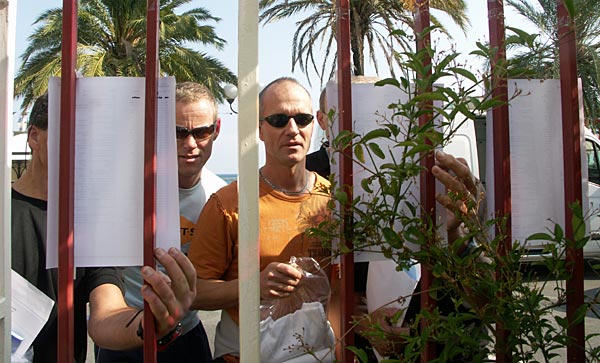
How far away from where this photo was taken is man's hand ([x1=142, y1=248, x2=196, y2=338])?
1295 millimetres

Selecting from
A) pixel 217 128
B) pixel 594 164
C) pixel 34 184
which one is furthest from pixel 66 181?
pixel 594 164

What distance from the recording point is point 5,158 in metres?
1.36

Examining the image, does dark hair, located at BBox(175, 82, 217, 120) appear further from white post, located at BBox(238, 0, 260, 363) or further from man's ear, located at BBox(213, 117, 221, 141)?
white post, located at BBox(238, 0, 260, 363)

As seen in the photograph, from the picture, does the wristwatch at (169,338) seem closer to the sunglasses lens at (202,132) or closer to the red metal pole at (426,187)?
the red metal pole at (426,187)

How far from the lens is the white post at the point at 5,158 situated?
135 centimetres

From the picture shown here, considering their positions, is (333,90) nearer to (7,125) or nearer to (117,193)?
(117,193)

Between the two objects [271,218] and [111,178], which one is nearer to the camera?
[111,178]

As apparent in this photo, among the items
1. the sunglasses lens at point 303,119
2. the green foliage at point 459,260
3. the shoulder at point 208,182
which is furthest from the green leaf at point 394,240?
the shoulder at point 208,182

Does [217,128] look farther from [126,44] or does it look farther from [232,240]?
[126,44]

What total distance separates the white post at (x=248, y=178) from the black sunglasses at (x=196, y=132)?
1.10m

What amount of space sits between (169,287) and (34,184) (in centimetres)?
110

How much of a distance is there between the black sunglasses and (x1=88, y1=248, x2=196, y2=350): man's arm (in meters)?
0.92

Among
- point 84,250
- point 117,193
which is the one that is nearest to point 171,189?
point 117,193

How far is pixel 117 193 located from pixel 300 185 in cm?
96
